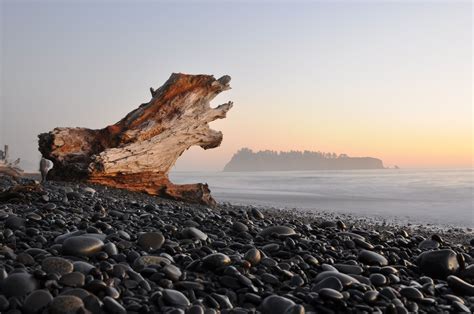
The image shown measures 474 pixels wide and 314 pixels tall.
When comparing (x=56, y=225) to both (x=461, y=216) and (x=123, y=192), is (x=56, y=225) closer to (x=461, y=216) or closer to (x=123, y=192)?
(x=123, y=192)

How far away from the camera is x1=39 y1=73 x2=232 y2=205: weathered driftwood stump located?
31.4 ft

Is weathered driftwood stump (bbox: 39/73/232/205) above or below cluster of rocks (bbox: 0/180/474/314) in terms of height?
above

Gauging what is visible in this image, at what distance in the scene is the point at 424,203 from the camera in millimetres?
16672

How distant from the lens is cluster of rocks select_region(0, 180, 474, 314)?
8.86 feet

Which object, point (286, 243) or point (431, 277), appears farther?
point (286, 243)

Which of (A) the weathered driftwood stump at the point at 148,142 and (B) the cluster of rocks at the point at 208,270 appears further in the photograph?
(A) the weathered driftwood stump at the point at 148,142

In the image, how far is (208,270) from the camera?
338 cm

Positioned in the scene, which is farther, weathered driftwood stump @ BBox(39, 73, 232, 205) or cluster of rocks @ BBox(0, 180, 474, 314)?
weathered driftwood stump @ BBox(39, 73, 232, 205)

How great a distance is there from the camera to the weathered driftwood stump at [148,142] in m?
9.56

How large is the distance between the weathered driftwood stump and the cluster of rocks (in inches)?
176

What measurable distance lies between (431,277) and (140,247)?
283cm

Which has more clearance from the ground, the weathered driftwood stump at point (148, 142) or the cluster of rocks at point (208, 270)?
the weathered driftwood stump at point (148, 142)

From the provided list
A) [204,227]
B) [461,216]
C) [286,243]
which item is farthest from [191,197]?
[461,216]

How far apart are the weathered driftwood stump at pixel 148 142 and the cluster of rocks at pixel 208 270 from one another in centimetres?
447
